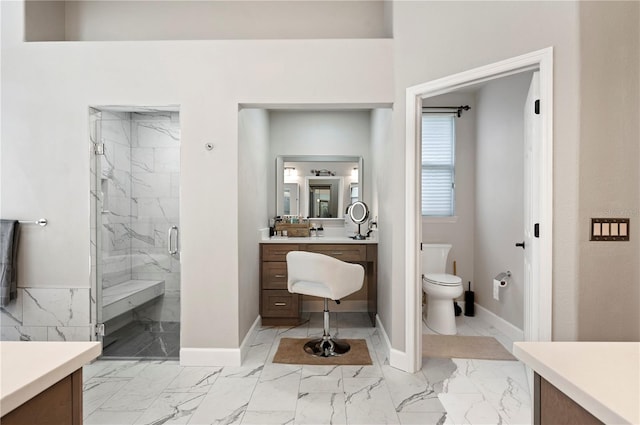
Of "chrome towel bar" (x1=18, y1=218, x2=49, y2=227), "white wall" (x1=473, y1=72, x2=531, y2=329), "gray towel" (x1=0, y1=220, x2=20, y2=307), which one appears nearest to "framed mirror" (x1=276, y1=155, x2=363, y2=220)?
"white wall" (x1=473, y1=72, x2=531, y2=329)

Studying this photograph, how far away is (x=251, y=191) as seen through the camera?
129 inches

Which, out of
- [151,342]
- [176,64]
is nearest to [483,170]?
[176,64]

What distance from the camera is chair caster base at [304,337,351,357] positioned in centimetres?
286

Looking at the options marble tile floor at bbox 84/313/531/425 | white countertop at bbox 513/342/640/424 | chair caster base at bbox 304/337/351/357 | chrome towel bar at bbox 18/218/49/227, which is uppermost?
chrome towel bar at bbox 18/218/49/227

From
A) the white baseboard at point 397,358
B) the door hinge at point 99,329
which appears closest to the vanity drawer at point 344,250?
the white baseboard at point 397,358

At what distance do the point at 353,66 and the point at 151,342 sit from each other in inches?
115

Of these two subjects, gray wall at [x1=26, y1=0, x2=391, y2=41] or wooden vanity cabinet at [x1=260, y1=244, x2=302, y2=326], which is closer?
gray wall at [x1=26, y1=0, x2=391, y2=41]

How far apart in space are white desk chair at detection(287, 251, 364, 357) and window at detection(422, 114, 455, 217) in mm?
1743

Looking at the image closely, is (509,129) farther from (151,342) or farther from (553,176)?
(151,342)

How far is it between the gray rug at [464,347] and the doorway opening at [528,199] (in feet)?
1.61

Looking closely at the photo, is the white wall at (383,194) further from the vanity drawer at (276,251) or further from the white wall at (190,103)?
the vanity drawer at (276,251)

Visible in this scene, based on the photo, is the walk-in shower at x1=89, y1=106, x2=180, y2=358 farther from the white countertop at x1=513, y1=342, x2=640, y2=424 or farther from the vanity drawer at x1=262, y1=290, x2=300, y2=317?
the white countertop at x1=513, y1=342, x2=640, y2=424

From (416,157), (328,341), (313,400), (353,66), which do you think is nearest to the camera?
(313,400)

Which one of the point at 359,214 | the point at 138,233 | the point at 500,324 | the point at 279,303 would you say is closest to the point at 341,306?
the point at 279,303
